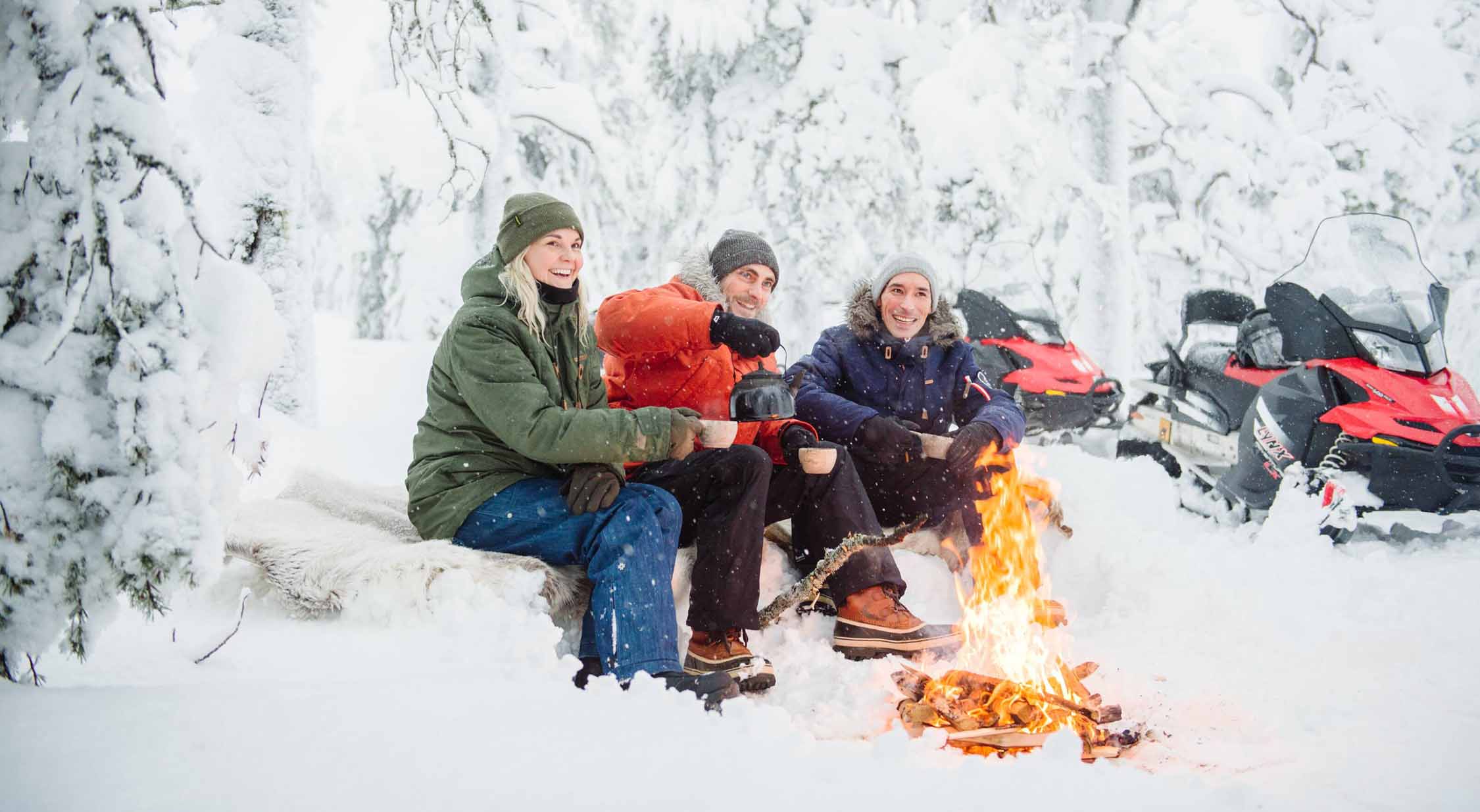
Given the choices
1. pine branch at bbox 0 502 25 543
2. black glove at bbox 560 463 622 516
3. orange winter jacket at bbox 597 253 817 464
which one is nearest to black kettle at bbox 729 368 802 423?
orange winter jacket at bbox 597 253 817 464

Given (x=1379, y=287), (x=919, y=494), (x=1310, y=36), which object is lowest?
(x=919, y=494)

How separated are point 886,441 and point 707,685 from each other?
5.15ft

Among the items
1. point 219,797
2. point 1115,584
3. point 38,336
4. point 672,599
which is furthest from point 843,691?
point 38,336

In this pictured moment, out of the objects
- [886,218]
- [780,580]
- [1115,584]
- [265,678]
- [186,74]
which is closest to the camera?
[265,678]

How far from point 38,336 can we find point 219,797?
3.54 ft

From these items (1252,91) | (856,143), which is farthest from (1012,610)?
(1252,91)

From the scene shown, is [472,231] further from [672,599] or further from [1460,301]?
[1460,301]

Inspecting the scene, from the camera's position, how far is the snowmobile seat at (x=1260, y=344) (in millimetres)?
5770

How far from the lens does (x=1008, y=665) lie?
332 centimetres

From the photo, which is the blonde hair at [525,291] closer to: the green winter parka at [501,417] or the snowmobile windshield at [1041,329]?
the green winter parka at [501,417]

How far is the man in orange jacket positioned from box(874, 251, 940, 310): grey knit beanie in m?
0.67

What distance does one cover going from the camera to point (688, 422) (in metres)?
3.15

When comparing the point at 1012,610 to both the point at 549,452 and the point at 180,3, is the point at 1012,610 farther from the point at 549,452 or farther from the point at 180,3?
the point at 180,3

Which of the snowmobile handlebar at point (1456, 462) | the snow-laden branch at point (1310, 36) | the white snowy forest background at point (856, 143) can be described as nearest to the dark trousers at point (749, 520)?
the snowmobile handlebar at point (1456, 462)
